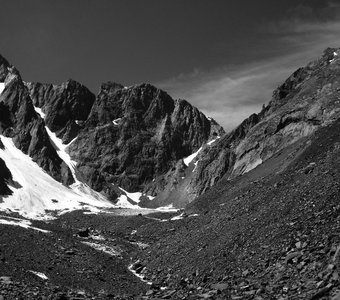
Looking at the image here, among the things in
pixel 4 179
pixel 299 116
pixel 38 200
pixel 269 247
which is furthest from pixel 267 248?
pixel 4 179

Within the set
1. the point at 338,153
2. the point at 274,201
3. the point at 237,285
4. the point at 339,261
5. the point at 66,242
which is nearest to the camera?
the point at 339,261

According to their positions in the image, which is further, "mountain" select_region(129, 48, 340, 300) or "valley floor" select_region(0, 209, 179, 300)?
"valley floor" select_region(0, 209, 179, 300)

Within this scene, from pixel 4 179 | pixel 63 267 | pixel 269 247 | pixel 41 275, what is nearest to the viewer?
pixel 269 247

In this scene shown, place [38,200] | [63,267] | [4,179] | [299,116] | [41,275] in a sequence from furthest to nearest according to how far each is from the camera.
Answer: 1. [4,179]
2. [38,200]
3. [299,116]
4. [63,267]
5. [41,275]

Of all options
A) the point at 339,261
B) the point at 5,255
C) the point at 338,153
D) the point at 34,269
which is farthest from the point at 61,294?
the point at 338,153

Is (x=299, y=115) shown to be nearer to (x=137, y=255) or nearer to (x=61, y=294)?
(x=137, y=255)

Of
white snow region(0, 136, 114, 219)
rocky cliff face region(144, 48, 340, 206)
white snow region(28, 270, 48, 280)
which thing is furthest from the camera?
white snow region(0, 136, 114, 219)

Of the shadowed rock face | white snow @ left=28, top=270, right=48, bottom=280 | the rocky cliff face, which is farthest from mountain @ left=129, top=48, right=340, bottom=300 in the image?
the shadowed rock face

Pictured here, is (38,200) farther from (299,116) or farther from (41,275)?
(41,275)

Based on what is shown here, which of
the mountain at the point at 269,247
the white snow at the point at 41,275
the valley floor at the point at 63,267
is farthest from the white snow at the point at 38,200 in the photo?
the white snow at the point at 41,275

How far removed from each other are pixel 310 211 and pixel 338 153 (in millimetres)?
19885

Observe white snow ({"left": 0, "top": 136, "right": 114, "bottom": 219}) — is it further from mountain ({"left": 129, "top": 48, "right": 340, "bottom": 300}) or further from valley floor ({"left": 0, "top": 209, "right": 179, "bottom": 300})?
mountain ({"left": 129, "top": 48, "right": 340, "bottom": 300})

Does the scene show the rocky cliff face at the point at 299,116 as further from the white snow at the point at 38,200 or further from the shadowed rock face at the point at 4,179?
the shadowed rock face at the point at 4,179

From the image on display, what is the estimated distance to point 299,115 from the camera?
137500mm
